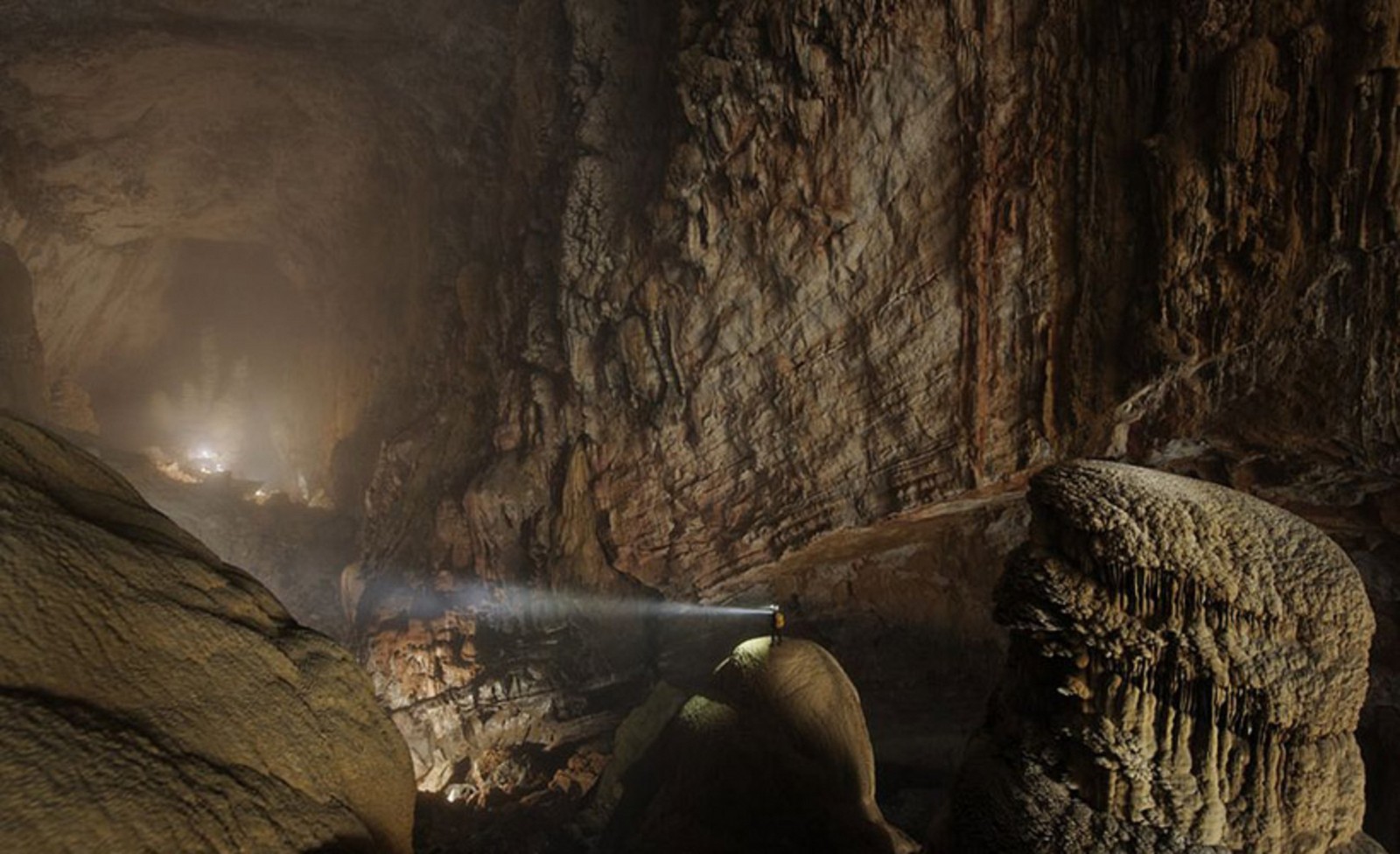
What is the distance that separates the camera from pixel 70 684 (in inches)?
95.0

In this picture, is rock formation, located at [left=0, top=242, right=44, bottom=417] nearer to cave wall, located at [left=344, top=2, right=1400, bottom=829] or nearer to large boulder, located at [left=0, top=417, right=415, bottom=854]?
cave wall, located at [left=344, top=2, right=1400, bottom=829]

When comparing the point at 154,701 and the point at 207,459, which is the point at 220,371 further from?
the point at 154,701

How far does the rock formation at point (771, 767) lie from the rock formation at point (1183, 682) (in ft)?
8.32

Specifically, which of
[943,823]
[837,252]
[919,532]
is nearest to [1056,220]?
[837,252]

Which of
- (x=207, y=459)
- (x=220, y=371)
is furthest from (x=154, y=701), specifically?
(x=207, y=459)

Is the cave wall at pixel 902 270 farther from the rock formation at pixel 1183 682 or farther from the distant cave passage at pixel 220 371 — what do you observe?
the distant cave passage at pixel 220 371

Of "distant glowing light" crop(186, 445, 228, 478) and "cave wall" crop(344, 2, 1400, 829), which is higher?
"cave wall" crop(344, 2, 1400, 829)

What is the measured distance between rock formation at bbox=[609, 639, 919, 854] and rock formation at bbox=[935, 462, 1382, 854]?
2537 millimetres

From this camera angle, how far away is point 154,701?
263cm

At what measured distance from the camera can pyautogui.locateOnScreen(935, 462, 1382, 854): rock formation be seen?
272 cm

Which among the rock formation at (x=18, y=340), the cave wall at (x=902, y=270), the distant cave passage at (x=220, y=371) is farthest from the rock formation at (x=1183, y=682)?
the distant cave passage at (x=220, y=371)

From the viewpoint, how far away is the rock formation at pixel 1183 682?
107 inches

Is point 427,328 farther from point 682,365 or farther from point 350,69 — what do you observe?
point 682,365

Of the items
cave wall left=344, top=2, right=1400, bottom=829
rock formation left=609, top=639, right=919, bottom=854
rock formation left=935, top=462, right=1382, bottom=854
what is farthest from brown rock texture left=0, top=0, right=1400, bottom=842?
rock formation left=935, top=462, right=1382, bottom=854
